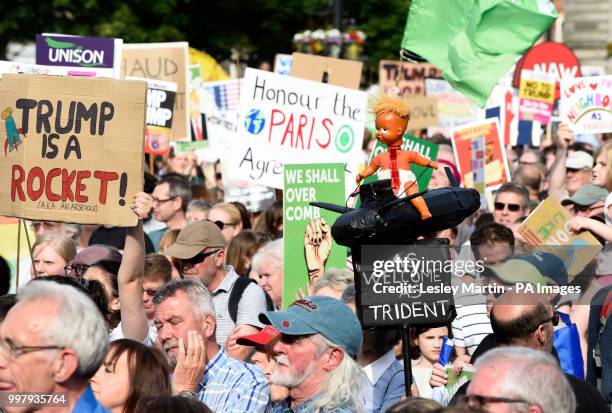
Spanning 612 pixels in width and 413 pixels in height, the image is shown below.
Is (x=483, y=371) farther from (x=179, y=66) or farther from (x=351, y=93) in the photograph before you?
(x=179, y=66)

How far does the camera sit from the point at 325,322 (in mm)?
4770

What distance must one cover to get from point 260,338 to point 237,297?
1.22 meters

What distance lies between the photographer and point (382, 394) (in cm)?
525

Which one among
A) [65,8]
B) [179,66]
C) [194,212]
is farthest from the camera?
[65,8]

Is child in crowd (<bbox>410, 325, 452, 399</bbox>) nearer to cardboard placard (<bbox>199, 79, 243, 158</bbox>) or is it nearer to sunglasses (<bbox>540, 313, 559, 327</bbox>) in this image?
sunglasses (<bbox>540, 313, 559, 327</bbox>)

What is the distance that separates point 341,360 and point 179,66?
799 centimetres

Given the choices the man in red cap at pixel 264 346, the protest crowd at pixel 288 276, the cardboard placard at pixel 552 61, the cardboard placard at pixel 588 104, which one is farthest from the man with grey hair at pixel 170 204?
the cardboard placard at pixel 552 61

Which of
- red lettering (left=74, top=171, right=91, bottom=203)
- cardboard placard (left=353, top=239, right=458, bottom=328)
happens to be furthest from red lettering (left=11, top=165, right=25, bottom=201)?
cardboard placard (left=353, top=239, right=458, bottom=328)

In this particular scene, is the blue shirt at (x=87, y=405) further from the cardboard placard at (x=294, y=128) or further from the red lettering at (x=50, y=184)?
the cardboard placard at (x=294, y=128)

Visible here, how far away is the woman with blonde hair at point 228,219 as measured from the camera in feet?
29.5

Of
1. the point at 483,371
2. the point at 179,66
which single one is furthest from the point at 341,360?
the point at 179,66

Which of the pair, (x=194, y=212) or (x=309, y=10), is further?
(x=309, y=10)

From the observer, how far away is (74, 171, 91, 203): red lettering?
246 inches

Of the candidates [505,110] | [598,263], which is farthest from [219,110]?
[598,263]
